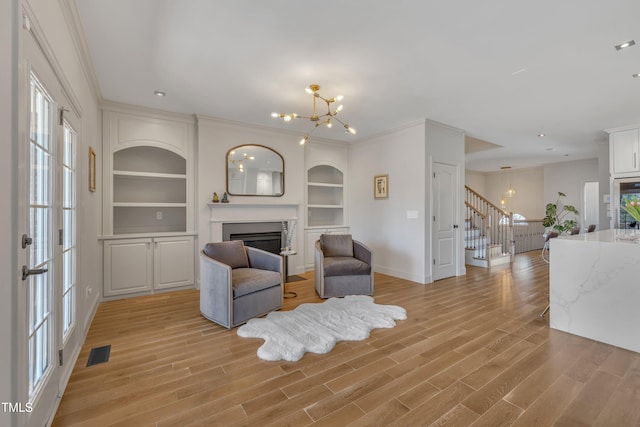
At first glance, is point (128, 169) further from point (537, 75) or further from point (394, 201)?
point (537, 75)

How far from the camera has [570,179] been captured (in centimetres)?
883

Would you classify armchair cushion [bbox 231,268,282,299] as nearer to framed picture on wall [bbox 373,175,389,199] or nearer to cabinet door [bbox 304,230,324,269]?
cabinet door [bbox 304,230,324,269]

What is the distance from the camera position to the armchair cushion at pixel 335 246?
4.62 meters

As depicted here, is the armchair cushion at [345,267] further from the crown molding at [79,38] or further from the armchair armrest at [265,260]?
the crown molding at [79,38]

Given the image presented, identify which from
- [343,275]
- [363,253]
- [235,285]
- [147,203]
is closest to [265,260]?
[235,285]

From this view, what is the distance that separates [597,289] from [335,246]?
3.06 m

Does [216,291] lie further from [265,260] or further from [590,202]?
[590,202]

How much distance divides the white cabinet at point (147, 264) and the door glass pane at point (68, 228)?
1.69m

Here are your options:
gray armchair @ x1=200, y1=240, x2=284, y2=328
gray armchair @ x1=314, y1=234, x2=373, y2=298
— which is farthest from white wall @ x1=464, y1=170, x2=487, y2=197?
gray armchair @ x1=200, y1=240, x2=284, y2=328

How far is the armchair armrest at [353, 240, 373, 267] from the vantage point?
14.2 ft

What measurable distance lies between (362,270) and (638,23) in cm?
359

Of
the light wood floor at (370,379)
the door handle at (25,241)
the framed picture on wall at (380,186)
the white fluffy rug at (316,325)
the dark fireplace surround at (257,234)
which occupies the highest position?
the framed picture on wall at (380,186)

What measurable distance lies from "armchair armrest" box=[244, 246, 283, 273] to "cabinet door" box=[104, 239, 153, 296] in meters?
1.58

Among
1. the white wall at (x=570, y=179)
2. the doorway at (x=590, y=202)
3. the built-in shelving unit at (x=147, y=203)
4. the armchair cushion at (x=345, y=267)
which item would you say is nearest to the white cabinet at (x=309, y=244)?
the armchair cushion at (x=345, y=267)
